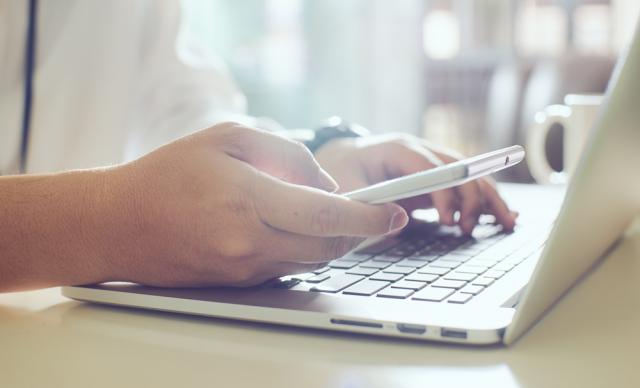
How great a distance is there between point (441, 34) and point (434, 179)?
11.3 ft

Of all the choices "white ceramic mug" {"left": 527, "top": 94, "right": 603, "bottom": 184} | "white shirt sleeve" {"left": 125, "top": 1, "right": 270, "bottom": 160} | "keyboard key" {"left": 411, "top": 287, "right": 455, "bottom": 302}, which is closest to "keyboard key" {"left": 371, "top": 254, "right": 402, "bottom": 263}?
"keyboard key" {"left": 411, "top": 287, "right": 455, "bottom": 302}

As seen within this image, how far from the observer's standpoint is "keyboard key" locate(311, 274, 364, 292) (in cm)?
45

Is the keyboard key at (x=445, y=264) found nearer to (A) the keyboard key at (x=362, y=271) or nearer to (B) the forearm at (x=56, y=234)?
(A) the keyboard key at (x=362, y=271)

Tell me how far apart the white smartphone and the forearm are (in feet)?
0.53

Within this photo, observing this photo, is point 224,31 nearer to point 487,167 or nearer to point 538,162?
point 538,162

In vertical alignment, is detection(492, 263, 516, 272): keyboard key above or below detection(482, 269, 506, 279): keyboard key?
below

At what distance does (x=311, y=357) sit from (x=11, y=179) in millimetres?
253

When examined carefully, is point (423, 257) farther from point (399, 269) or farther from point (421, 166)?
point (421, 166)

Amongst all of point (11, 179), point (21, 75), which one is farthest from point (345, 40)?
point (11, 179)

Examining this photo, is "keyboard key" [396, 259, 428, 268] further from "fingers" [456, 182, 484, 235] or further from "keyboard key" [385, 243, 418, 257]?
"fingers" [456, 182, 484, 235]

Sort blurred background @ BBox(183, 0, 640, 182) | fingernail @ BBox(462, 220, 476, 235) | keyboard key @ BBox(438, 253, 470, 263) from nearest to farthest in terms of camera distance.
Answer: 1. keyboard key @ BBox(438, 253, 470, 263)
2. fingernail @ BBox(462, 220, 476, 235)
3. blurred background @ BBox(183, 0, 640, 182)

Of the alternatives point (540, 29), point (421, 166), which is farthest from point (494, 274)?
point (540, 29)

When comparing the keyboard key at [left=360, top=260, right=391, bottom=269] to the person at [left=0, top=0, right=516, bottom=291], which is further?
the keyboard key at [left=360, top=260, right=391, bottom=269]

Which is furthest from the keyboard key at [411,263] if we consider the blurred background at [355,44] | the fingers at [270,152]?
the blurred background at [355,44]
